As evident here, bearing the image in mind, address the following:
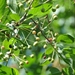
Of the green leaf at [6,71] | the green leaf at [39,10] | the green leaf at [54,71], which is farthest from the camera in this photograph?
the green leaf at [54,71]

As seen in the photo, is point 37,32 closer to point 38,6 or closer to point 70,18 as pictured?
point 38,6

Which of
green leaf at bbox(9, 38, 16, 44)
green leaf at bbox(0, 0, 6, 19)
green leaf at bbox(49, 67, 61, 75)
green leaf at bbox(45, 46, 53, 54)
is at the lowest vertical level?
green leaf at bbox(49, 67, 61, 75)

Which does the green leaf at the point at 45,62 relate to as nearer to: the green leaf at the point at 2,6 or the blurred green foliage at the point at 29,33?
the blurred green foliage at the point at 29,33

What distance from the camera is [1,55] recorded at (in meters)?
2.69

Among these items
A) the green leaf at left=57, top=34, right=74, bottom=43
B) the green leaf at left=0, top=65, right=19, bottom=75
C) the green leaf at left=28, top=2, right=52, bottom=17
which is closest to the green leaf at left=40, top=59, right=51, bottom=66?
the green leaf at left=57, top=34, right=74, bottom=43

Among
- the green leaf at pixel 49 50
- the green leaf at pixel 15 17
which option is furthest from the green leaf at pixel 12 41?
the green leaf at pixel 49 50

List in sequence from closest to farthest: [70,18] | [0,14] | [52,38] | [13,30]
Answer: [13,30] < [0,14] < [52,38] < [70,18]

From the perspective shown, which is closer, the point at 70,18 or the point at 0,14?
the point at 0,14

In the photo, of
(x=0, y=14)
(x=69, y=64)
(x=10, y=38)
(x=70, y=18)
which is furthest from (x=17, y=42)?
(x=70, y=18)

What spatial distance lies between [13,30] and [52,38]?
457mm

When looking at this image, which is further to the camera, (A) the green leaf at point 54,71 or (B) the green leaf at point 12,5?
(A) the green leaf at point 54,71

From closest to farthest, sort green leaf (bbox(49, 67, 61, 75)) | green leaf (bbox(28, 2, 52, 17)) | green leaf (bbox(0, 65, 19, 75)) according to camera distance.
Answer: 1. green leaf (bbox(28, 2, 52, 17))
2. green leaf (bbox(0, 65, 19, 75))
3. green leaf (bbox(49, 67, 61, 75))

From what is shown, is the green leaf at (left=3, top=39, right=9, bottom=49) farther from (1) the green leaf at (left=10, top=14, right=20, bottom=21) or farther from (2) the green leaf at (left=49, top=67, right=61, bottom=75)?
(2) the green leaf at (left=49, top=67, right=61, bottom=75)

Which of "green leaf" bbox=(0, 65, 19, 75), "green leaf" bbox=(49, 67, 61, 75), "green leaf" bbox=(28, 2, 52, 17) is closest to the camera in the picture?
"green leaf" bbox=(28, 2, 52, 17)
